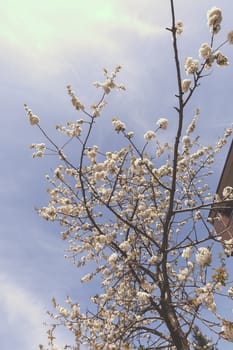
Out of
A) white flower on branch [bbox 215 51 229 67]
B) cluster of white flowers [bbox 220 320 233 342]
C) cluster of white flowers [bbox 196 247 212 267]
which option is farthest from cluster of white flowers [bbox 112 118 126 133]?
cluster of white flowers [bbox 220 320 233 342]

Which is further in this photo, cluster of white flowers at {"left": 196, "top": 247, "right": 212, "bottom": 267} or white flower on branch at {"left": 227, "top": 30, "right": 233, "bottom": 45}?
cluster of white flowers at {"left": 196, "top": 247, "right": 212, "bottom": 267}

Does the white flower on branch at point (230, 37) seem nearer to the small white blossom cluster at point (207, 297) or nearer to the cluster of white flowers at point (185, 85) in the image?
the cluster of white flowers at point (185, 85)

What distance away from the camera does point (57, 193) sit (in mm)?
8281

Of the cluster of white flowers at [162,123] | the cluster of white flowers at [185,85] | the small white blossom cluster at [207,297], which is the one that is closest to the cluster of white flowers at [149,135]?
the cluster of white flowers at [162,123]

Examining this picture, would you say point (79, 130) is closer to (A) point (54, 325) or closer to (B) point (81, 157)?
(B) point (81, 157)

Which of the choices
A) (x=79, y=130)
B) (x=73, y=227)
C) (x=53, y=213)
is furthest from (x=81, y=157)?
(x=73, y=227)

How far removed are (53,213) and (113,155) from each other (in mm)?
1809

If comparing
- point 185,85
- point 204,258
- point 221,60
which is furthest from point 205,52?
point 204,258

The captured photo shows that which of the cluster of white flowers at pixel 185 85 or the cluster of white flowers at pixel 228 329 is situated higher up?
the cluster of white flowers at pixel 185 85

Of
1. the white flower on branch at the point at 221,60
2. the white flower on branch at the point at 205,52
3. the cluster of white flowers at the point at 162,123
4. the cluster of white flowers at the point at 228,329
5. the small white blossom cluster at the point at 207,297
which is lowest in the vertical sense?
the cluster of white flowers at the point at 228,329

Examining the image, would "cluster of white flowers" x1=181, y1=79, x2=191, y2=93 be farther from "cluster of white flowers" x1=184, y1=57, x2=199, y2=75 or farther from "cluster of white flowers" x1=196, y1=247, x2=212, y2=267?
"cluster of white flowers" x1=196, y1=247, x2=212, y2=267

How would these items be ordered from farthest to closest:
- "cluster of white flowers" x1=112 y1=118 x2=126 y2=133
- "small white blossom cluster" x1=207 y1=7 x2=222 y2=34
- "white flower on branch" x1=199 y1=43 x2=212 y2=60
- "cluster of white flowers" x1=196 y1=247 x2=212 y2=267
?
"cluster of white flowers" x1=112 y1=118 x2=126 y2=133
"cluster of white flowers" x1=196 y1=247 x2=212 y2=267
"white flower on branch" x1=199 y1=43 x2=212 y2=60
"small white blossom cluster" x1=207 y1=7 x2=222 y2=34

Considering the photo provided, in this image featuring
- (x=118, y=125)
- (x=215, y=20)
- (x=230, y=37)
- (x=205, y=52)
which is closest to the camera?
(x=215, y=20)

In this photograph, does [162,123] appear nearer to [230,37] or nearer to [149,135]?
[149,135]
